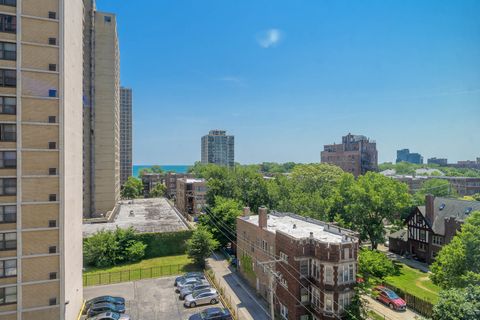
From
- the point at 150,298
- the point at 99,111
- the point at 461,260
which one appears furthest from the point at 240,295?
the point at 99,111

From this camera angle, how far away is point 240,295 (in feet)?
A: 103

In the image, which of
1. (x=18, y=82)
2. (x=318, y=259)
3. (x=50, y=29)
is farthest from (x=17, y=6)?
(x=318, y=259)

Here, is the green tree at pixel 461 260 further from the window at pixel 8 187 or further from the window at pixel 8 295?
the window at pixel 8 187

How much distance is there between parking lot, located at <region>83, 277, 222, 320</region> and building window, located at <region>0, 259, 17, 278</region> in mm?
10984

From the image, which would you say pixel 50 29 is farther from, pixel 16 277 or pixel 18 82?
pixel 16 277

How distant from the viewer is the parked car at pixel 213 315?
83.5 feet

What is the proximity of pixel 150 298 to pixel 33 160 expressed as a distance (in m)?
18.6

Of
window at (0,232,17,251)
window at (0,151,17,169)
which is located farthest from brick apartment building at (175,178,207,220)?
window at (0,151,17,169)

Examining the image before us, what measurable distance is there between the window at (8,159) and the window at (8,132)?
946 mm

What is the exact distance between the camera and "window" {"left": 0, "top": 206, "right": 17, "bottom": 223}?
20625mm

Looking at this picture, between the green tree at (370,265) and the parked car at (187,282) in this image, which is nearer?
the green tree at (370,265)

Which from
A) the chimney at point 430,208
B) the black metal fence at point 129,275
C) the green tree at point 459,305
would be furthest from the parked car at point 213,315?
the chimney at point 430,208

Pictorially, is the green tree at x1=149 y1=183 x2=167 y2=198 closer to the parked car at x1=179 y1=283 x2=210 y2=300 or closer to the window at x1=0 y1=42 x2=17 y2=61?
the parked car at x1=179 y1=283 x2=210 y2=300

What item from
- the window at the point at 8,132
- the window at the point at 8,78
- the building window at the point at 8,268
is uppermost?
the window at the point at 8,78
